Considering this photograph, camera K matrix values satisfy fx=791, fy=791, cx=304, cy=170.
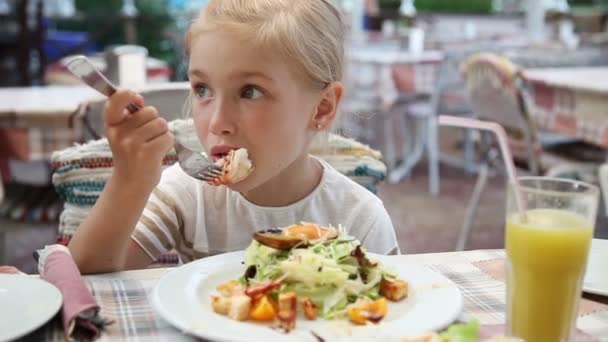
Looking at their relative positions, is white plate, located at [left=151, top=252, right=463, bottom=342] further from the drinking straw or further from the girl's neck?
the girl's neck

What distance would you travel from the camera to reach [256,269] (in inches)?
36.9

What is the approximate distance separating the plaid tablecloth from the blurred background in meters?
0.26

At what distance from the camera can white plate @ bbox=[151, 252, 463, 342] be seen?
2.61 ft

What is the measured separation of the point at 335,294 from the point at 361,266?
7cm

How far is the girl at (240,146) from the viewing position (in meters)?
1.06

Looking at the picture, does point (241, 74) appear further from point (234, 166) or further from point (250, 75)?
point (234, 166)

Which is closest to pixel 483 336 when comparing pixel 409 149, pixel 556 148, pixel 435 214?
pixel 556 148

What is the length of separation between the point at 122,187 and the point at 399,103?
418 centimetres

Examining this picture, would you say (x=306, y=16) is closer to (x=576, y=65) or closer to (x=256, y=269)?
(x=256, y=269)

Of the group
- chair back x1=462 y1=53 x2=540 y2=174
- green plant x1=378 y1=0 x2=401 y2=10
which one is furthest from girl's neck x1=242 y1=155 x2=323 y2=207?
green plant x1=378 y1=0 x2=401 y2=10

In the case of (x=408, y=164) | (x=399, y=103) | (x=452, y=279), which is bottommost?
(x=408, y=164)

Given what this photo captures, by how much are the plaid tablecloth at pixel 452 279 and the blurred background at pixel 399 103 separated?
260 mm

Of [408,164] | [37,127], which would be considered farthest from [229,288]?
[408,164]

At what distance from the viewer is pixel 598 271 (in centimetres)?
104
